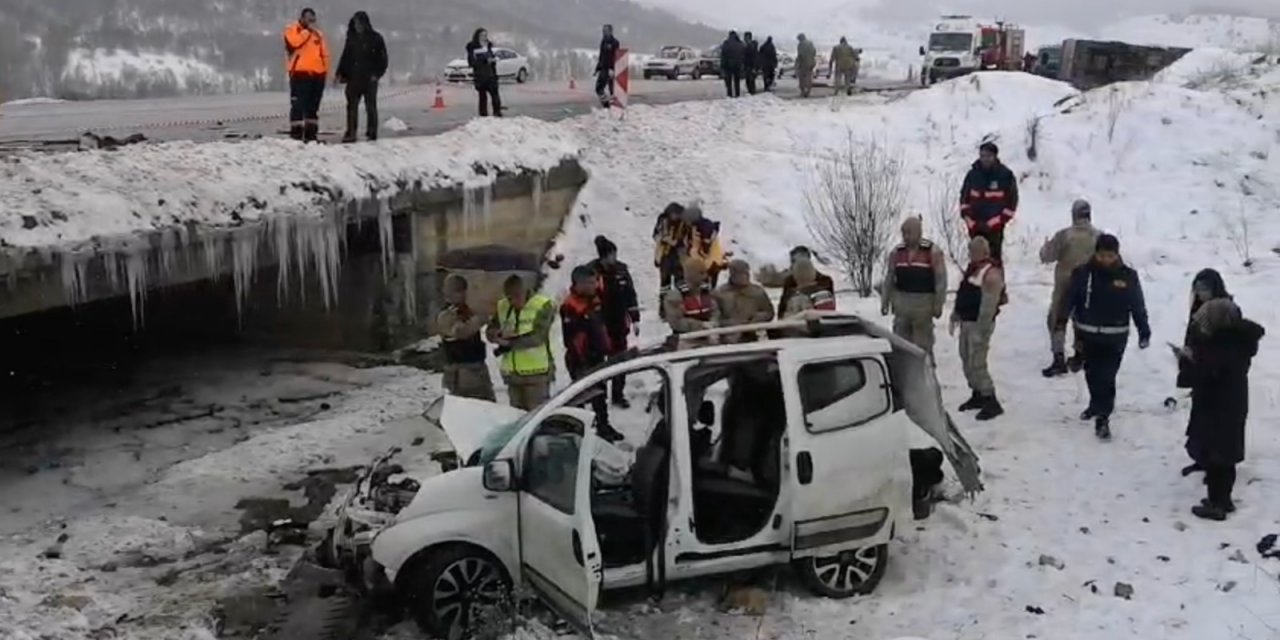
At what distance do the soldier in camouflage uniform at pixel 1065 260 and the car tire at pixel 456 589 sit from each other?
645 centimetres

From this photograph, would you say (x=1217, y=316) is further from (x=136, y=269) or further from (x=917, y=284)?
(x=136, y=269)

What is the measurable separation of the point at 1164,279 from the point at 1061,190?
Result: 18.4 ft

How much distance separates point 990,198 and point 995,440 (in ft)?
10.4

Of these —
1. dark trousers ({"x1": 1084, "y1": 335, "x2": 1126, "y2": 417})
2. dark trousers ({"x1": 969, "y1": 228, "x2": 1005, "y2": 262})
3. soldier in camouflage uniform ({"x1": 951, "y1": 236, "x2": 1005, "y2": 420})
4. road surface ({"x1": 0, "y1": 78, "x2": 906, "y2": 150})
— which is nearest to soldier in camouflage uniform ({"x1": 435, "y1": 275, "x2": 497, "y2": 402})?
soldier in camouflage uniform ({"x1": 951, "y1": 236, "x2": 1005, "y2": 420})

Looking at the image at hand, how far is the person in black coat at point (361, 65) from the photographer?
45.9 ft

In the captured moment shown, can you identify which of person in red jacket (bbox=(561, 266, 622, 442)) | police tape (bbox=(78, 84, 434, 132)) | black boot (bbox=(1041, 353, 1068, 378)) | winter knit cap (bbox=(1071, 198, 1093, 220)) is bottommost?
black boot (bbox=(1041, 353, 1068, 378))

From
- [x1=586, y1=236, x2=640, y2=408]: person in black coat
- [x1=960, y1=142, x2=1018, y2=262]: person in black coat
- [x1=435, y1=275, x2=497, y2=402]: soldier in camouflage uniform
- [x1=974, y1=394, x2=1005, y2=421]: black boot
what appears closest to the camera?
[x1=435, y1=275, x2=497, y2=402]: soldier in camouflage uniform

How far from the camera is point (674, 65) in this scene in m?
37.5

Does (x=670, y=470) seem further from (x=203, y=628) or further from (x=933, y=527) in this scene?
(x=203, y=628)

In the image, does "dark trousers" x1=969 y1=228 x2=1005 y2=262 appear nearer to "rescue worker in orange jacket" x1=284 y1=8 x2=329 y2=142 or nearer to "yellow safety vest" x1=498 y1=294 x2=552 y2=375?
"yellow safety vest" x1=498 y1=294 x2=552 y2=375

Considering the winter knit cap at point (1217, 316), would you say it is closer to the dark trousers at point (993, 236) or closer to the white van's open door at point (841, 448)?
the white van's open door at point (841, 448)

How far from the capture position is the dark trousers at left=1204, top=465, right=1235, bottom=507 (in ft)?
26.4

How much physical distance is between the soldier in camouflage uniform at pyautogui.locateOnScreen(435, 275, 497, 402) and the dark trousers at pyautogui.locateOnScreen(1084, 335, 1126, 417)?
483 cm

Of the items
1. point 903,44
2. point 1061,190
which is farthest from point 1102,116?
point 903,44
